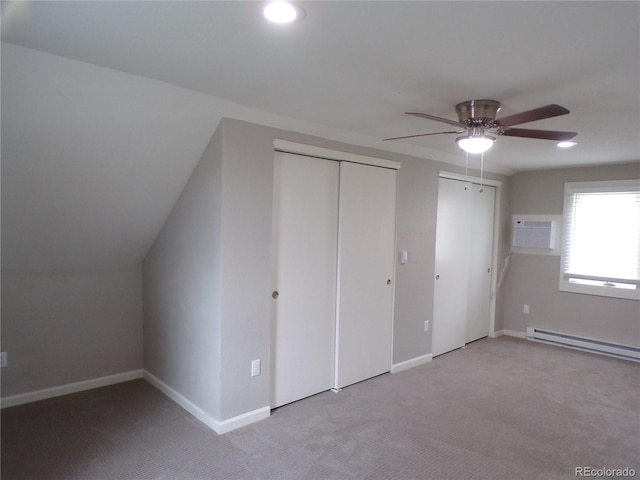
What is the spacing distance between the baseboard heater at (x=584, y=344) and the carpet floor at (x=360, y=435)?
3.19ft

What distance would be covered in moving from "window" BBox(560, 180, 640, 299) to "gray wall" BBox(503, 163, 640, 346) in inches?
3.9

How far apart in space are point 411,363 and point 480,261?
1814 millimetres

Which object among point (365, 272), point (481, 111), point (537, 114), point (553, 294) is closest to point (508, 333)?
point (553, 294)

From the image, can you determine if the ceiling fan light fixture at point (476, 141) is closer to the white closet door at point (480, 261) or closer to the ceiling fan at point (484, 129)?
the ceiling fan at point (484, 129)

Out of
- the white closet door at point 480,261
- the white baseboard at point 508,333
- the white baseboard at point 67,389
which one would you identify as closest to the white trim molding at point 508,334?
the white baseboard at point 508,333

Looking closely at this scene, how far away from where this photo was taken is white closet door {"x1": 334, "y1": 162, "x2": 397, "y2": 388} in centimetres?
352

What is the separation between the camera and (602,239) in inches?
186

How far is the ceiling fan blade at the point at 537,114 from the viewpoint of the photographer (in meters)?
1.92

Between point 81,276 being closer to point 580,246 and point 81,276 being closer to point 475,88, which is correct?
point 475,88

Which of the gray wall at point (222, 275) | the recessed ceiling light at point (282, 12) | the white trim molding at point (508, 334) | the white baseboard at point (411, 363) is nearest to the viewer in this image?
the recessed ceiling light at point (282, 12)

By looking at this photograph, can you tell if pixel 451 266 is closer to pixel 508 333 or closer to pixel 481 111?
pixel 508 333

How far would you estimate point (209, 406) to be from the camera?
2.87m

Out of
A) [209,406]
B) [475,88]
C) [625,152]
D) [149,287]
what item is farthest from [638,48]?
[149,287]

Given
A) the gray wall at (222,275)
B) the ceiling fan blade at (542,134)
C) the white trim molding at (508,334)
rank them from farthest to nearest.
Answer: the white trim molding at (508,334) → the gray wall at (222,275) → the ceiling fan blade at (542,134)
